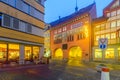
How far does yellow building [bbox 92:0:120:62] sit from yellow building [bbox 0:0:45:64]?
13.3 meters

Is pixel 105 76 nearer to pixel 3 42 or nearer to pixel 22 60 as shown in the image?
pixel 3 42

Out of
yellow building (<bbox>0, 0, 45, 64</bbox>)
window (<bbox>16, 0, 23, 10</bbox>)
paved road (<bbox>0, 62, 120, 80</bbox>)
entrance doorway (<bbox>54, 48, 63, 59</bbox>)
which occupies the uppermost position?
window (<bbox>16, 0, 23, 10</bbox>)

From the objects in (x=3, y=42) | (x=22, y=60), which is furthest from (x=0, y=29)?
(x=22, y=60)

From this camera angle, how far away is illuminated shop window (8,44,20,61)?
3073 cm

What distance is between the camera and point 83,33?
53812 millimetres

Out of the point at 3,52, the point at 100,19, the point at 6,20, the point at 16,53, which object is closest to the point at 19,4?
the point at 6,20

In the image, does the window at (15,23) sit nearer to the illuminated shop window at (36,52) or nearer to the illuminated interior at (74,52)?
the illuminated shop window at (36,52)

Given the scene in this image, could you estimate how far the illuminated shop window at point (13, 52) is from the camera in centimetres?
3073

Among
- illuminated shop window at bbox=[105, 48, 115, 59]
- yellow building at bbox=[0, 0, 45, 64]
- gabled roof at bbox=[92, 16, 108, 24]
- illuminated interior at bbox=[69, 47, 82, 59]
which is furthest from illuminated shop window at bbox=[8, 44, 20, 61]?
illuminated interior at bbox=[69, 47, 82, 59]

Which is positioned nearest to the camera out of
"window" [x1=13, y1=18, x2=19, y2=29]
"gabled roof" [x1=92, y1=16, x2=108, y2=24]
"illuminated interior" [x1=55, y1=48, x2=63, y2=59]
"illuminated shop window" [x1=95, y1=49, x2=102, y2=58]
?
"window" [x1=13, y1=18, x2=19, y2=29]

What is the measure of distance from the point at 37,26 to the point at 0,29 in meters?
12.9

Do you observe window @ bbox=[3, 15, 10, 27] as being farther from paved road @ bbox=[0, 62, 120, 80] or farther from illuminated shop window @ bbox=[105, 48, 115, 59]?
illuminated shop window @ bbox=[105, 48, 115, 59]

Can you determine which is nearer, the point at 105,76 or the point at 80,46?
the point at 105,76

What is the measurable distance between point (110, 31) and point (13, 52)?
23.3 metres
